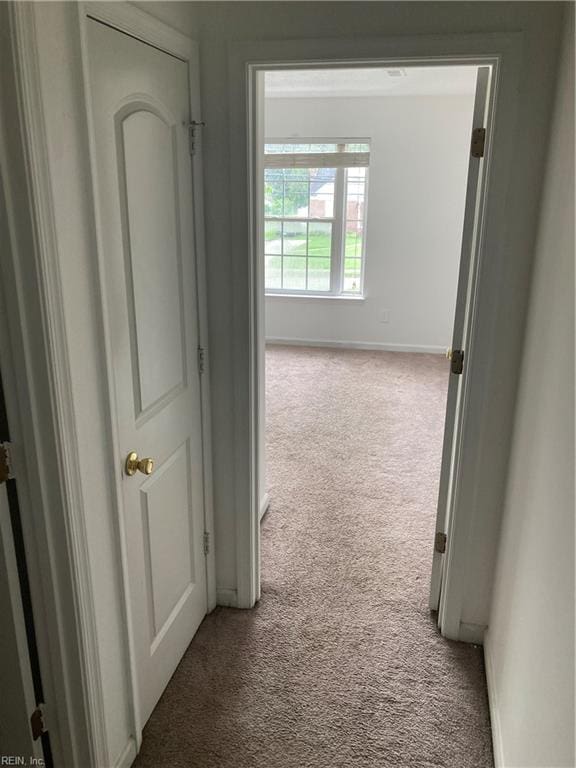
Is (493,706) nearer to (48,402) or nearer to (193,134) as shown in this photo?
(48,402)

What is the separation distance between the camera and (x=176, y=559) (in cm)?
205

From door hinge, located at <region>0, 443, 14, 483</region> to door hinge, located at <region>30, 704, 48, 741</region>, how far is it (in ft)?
2.14

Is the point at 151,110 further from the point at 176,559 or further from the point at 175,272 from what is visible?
the point at 176,559

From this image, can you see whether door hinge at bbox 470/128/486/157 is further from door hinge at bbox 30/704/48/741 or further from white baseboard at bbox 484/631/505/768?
door hinge at bbox 30/704/48/741

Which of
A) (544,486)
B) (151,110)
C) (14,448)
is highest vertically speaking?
(151,110)

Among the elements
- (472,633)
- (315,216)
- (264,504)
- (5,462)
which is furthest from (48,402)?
(315,216)

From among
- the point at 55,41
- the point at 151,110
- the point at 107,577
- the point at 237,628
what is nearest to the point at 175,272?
the point at 151,110

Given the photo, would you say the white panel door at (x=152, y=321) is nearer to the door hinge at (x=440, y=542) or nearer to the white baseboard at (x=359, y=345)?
the door hinge at (x=440, y=542)

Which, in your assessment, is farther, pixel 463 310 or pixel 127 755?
pixel 463 310

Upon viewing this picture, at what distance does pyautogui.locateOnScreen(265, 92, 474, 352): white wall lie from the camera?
557 centimetres

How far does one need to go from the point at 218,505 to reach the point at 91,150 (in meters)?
1.43

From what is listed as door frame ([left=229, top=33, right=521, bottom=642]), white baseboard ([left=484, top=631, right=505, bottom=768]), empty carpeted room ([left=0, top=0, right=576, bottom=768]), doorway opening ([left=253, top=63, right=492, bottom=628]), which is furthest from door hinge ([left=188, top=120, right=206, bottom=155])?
white baseboard ([left=484, top=631, right=505, bottom=768])

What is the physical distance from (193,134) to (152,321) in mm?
646

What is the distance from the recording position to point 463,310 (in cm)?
205
